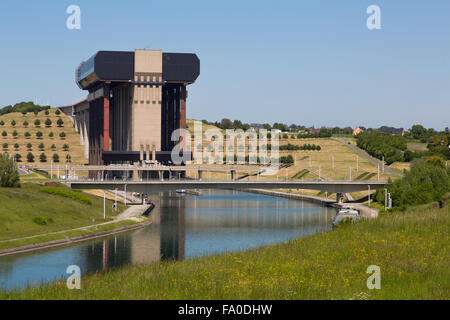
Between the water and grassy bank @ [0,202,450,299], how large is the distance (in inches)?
369

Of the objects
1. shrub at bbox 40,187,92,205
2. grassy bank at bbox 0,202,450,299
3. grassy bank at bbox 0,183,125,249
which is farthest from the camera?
shrub at bbox 40,187,92,205

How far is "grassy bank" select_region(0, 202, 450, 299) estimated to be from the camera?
43.3 metres

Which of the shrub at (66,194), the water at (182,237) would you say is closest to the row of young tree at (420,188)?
the water at (182,237)

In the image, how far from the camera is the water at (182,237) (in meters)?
75.1

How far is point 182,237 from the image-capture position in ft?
352

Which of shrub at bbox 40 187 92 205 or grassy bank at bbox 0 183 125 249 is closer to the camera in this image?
grassy bank at bbox 0 183 125 249

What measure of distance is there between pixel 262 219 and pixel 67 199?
3873cm

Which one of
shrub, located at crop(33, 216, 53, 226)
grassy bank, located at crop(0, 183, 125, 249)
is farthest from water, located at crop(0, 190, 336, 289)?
shrub, located at crop(33, 216, 53, 226)

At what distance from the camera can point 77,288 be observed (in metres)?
46.6

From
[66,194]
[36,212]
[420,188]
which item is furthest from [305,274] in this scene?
[66,194]

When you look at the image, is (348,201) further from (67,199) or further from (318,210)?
(67,199)

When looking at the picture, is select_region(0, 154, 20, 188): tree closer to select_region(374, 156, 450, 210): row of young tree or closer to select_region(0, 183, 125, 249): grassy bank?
select_region(0, 183, 125, 249): grassy bank

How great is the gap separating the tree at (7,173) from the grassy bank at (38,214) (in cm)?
236
